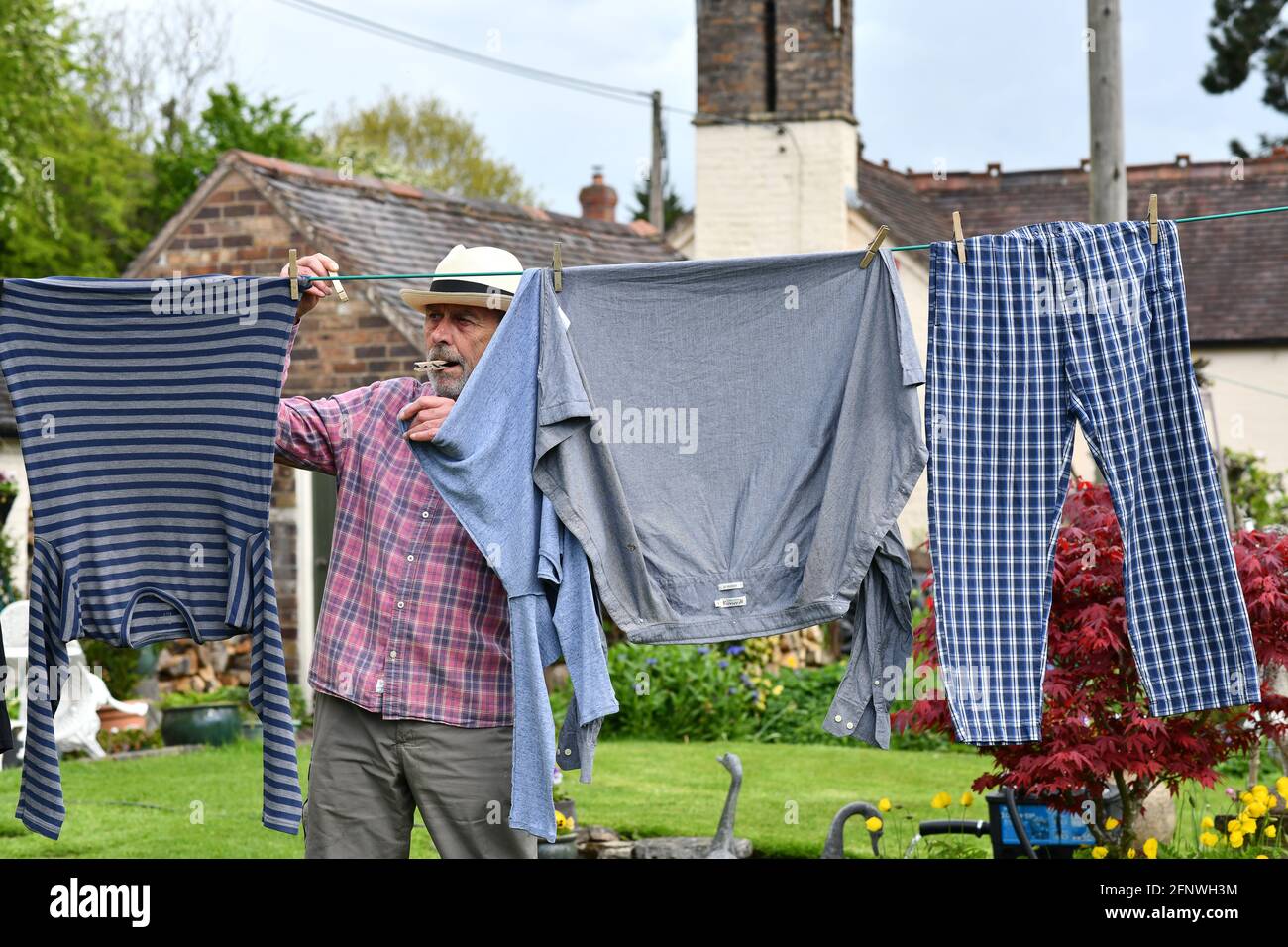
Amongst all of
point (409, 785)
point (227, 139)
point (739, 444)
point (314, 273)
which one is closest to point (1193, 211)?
point (227, 139)

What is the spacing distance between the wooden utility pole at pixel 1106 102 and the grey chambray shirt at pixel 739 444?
4632mm

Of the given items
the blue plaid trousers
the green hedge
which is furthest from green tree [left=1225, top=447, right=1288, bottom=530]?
the blue plaid trousers

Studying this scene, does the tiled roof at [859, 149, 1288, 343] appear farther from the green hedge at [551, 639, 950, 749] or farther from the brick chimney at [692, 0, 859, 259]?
the green hedge at [551, 639, 950, 749]

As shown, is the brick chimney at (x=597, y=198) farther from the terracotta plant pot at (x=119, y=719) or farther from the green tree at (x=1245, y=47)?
the green tree at (x=1245, y=47)

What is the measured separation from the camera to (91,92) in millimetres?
28188

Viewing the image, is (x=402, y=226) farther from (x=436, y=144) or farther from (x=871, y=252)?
(x=436, y=144)

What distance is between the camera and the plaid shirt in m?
4.12

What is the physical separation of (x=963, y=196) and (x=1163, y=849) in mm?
18884

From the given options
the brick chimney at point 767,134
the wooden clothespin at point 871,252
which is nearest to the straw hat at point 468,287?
the wooden clothespin at point 871,252

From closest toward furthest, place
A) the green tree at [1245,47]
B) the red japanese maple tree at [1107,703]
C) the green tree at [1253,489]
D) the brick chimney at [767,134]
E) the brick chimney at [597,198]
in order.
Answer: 1. the red japanese maple tree at [1107,703]
2. the green tree at [1253,489]
3. the brick chimney at [767,134]
4. the brick chimney at [597,198]
5. the green tree at [1245,47]

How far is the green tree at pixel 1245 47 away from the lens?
2897 cm

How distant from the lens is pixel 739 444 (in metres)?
4.34

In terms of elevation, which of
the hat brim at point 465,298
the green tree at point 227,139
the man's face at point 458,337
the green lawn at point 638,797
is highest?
the green tree at point 227,139
